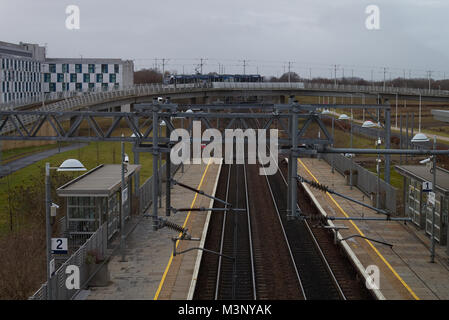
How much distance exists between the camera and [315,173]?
40844mm

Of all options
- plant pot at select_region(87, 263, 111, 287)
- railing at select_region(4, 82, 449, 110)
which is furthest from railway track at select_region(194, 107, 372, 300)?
railing at select_region(4, 82, 449, 110)

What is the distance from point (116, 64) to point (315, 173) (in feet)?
164

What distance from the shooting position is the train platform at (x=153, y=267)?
17031mm

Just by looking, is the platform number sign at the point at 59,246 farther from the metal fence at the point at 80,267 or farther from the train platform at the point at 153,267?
the train platform at the point at 153,267

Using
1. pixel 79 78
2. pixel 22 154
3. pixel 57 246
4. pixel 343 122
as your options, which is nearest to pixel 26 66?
pixel 79 78

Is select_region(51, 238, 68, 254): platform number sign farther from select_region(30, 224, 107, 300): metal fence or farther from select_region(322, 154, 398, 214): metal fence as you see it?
select_region(322, 154, 398, 214): metal fence

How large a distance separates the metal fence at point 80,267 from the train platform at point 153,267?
1.87 feet

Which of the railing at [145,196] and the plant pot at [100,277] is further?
the railing at [145,196]

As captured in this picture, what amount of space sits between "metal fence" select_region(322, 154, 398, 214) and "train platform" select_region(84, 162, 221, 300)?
856cm

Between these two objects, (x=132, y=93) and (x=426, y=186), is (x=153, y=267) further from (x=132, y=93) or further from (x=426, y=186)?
(x=132, y=93)

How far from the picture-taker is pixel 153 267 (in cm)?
Result: 1967

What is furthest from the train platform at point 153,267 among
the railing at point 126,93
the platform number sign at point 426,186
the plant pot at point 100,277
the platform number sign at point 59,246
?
the railing at point 126,93
